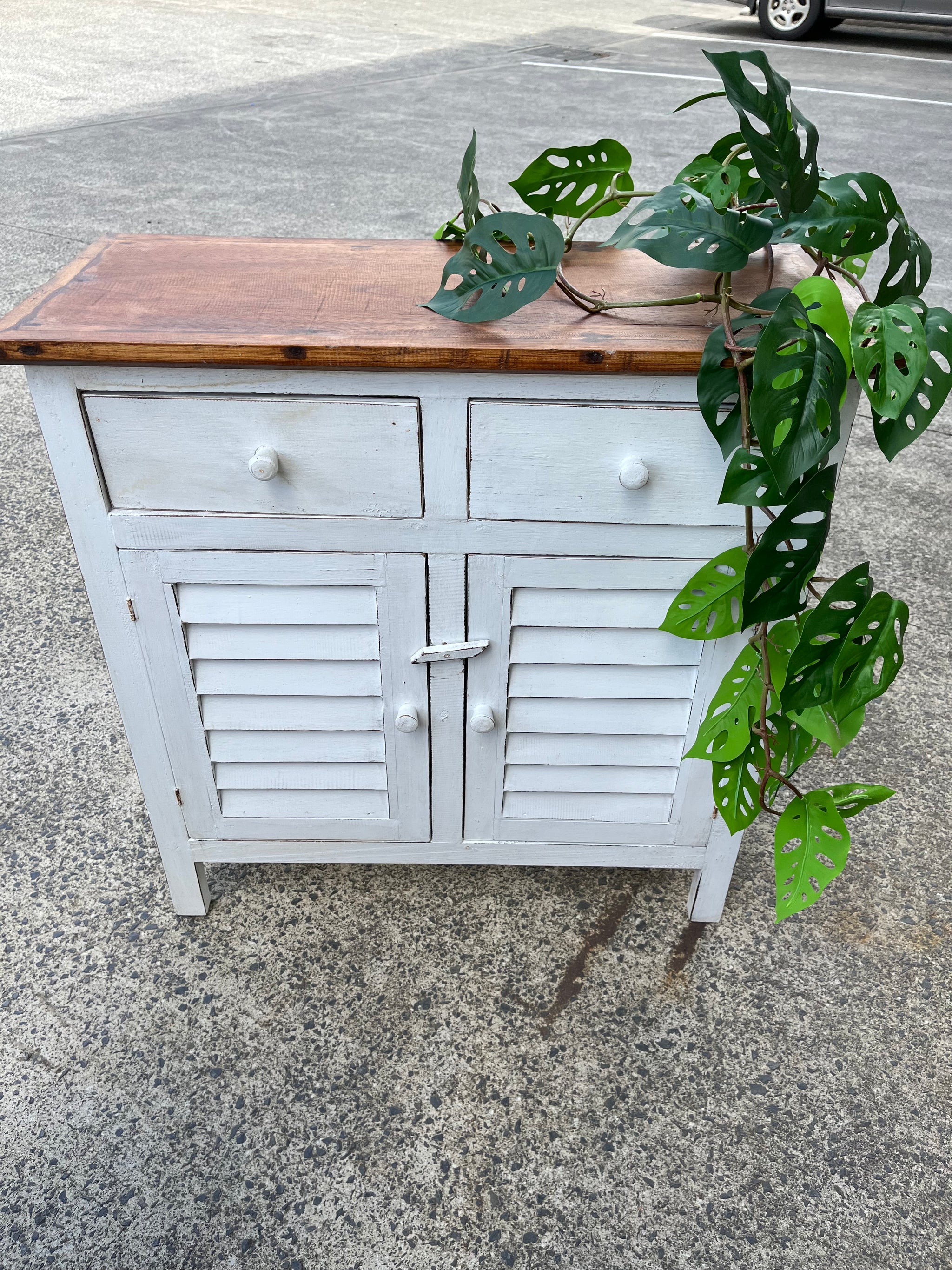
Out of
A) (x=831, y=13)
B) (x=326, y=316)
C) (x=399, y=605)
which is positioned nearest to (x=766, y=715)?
(x=399, y=605)

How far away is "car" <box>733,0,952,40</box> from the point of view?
23.3ft

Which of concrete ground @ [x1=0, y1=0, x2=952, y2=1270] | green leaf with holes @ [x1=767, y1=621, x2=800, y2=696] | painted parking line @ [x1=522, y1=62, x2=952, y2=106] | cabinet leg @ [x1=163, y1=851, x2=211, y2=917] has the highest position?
green leaf with holes @ [x1=767, y1=621, x2=800, y2=696]

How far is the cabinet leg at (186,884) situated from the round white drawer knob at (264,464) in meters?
0.66

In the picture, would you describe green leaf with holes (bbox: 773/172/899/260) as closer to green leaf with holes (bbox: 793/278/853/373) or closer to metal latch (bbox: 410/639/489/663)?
green leaf with holes (bbox: 793/278/853/373)

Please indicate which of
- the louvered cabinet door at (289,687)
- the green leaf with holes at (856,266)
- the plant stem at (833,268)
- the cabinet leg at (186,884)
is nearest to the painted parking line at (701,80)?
the green leaf with holes at (856,266)

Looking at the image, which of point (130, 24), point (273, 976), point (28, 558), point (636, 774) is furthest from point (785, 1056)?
point (130, 24)

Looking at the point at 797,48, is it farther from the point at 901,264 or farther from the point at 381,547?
the point at 381,547

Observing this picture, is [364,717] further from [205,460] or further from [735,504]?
[735,504]

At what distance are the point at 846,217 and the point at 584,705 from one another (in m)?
0.66

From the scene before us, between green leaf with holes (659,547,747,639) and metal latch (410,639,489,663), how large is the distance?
0.76 feet

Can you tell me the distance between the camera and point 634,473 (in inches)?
40.3

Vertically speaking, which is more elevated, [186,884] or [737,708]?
[737,708]

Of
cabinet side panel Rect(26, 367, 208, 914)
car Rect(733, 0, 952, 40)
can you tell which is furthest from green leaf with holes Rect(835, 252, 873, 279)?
car Rect(733, 0, 952, 40)

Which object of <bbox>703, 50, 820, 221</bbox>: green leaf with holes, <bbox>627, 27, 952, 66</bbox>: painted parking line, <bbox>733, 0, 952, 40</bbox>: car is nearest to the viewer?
<bbox>703, 50, 820, 221</bbox>: green leaf with holes
